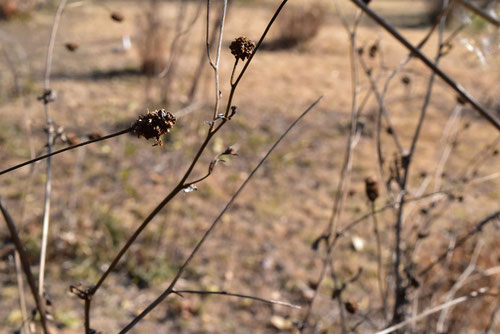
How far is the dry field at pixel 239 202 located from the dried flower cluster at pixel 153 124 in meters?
0.40

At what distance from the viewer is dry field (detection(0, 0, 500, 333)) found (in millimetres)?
2215

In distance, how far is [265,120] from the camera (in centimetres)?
448

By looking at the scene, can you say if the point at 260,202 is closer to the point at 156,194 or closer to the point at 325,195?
the point at 325,195

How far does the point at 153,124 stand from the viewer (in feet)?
1.78

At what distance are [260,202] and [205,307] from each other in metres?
1.06

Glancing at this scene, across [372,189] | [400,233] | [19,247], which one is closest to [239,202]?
[400,233]

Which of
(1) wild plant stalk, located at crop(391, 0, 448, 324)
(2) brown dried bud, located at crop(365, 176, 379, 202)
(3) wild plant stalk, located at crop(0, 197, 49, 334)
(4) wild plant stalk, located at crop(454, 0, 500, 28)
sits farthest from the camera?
(1) wild plant stalk, located at crop(391, 0, 448, 324)

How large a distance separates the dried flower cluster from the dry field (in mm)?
404

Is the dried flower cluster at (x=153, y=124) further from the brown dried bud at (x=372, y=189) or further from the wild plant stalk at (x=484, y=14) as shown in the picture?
the brown dried bud at (x=372, y=189)

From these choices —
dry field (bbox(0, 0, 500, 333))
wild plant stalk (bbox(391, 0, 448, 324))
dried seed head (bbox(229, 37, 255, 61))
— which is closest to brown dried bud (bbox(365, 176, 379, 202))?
wild plant stalk (bbox(391, 0, 448, 324))

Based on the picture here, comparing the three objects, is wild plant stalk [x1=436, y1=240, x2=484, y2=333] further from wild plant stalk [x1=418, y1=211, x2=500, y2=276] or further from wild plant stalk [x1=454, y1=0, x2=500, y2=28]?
wild plant stalk [x1=454, y1=0, x2=500, y2=28]

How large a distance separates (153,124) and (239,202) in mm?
2644

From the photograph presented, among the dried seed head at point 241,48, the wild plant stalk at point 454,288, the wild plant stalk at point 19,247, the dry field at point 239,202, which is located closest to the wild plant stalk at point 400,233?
the dry field at point 239,202

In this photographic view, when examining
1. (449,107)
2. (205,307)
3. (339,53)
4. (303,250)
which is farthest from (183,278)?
(339,53)
